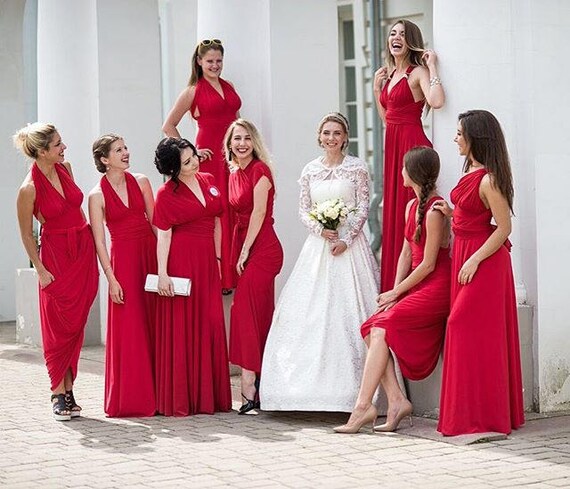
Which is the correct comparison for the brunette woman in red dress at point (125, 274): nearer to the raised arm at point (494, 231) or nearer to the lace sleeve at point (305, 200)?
the lace sleeve at point (305, 200)

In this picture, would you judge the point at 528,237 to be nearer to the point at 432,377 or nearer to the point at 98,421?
the point at 432,377

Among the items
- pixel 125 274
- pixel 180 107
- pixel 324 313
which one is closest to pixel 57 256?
pixel 125 274

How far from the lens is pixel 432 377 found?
9.09 metres

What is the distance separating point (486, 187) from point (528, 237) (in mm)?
976

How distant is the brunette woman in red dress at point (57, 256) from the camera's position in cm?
962

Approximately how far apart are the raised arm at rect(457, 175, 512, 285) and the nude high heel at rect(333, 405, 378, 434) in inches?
37.6

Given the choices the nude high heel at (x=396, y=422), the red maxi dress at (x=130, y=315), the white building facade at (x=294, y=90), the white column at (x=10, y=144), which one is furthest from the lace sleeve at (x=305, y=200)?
the white column at (x=10, y=144)

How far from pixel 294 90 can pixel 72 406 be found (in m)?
3.15

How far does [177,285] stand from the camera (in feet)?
31.4

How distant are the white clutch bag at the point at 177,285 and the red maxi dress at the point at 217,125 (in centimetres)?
139

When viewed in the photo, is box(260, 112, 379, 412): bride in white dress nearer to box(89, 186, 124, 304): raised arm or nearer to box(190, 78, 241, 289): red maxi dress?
box(89, 186, 124, 304): raised arm

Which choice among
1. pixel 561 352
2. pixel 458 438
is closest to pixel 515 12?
pixel 561 352

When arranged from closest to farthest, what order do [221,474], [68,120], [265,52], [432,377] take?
[221,474], [432,377], [265,52], [68,120]

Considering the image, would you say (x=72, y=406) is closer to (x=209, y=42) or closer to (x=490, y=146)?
(x=209, y=42)
